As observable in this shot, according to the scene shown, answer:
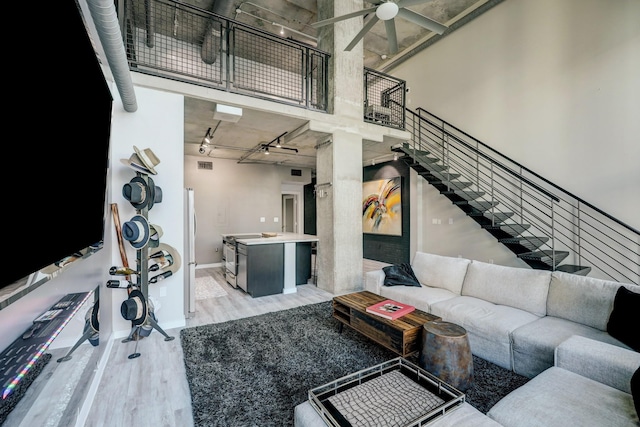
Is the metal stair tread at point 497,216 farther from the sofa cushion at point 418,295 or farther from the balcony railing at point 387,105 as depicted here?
the balcony railing at point 387,105

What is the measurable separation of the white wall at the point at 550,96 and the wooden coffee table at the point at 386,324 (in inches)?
146

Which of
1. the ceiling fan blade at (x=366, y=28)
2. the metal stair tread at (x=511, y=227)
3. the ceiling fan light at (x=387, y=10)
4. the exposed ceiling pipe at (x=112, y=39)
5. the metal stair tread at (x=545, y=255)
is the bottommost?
the metal stair tread at (x=545, y=255)

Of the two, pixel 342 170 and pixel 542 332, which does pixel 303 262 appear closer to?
pixel 342 170

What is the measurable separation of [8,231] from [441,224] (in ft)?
21.7

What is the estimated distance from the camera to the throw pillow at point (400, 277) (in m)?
3.59

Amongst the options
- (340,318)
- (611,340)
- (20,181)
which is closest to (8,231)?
(20,181)

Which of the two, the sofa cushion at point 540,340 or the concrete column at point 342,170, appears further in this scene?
the concrete column at point 342,170

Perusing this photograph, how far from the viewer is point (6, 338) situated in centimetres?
86

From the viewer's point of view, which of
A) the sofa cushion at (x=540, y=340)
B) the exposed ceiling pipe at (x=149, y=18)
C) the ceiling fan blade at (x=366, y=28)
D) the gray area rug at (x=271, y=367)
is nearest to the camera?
the gray area rug at (x=271, y=367)

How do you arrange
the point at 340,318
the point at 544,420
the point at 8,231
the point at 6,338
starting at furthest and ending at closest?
the point at 340,318
the point at 544,420
the point at 6,338
the point at 8,231

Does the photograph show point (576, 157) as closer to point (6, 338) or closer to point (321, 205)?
point (321, 205)

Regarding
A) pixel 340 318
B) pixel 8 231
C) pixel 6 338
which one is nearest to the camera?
pixel 8 231

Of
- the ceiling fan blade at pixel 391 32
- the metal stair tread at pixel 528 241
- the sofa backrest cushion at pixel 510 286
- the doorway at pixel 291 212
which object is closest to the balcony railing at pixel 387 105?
the ceiling fan blade at pixel 391 32

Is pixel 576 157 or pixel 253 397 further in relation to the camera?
pixel 576 157
